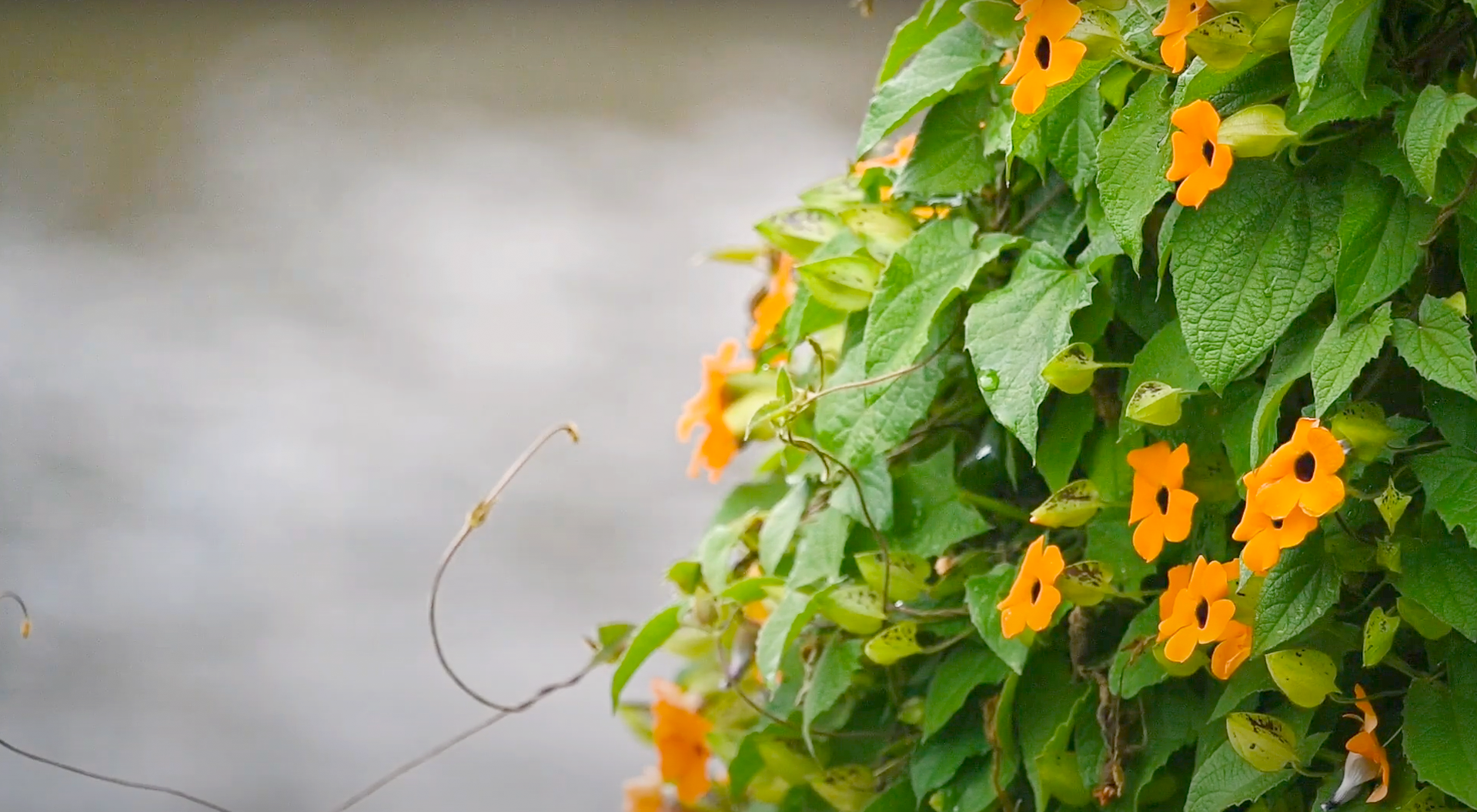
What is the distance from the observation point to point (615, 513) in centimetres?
151

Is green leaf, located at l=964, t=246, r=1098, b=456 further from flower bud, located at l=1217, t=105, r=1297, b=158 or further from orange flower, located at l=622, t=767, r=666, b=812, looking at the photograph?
orange flower, located at l=622, t=767, r=666, b=812

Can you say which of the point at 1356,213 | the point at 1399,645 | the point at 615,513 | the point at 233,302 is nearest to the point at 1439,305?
the point at 1356,213

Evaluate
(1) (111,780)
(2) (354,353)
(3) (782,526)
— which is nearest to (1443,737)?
(3) (782,526)

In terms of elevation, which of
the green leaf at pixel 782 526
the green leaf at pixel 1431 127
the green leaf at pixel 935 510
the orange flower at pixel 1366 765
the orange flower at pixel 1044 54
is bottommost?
the orange flower at pixel 1366 765

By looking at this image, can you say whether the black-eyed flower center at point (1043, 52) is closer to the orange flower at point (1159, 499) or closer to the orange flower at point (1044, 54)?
the orange flower at point (1044, 54)

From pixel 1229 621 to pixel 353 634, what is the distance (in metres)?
1.14

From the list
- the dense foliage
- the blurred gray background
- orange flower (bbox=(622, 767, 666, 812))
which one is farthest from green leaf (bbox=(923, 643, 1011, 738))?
the blurred gray background

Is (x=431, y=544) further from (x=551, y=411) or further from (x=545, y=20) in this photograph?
(x=545, y=20)

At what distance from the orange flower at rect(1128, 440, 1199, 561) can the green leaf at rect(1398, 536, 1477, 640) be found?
0.08 meters

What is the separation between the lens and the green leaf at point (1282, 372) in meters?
0.46

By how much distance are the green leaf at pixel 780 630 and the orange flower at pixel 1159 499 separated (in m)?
0.19

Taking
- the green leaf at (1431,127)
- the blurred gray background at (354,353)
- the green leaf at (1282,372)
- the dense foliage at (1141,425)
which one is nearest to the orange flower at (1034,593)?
the dense foliage at (1141,425)

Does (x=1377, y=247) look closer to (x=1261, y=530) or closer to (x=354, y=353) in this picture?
(x=1261, y=530)

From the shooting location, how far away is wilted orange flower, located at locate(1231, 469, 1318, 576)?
17.1 inches
